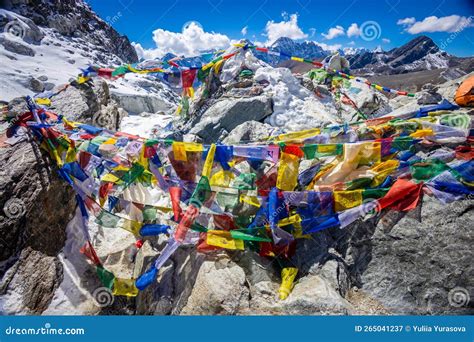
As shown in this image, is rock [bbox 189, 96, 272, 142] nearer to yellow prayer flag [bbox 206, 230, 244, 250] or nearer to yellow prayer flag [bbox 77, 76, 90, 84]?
yellow prayer flag [bbox 77, 76, 90, 84]

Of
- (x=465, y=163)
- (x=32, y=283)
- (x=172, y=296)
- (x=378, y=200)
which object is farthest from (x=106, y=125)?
(x=465, y=163)

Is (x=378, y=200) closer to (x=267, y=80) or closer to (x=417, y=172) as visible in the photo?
(x=417, y=172)

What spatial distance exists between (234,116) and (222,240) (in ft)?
20.9

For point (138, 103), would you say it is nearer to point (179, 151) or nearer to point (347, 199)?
point (179, 151)

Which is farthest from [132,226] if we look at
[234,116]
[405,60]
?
[405,60]

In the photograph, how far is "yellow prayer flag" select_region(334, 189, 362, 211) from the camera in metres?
4.08

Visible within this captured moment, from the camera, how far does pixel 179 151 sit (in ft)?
15.2

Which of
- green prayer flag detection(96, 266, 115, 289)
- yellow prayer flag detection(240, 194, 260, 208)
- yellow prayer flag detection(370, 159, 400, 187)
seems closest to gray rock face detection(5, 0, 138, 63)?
green prayer flag detection(96, 266, 115, 289)

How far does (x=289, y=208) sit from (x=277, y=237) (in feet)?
1.66

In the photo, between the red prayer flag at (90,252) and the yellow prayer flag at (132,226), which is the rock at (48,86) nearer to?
the red prayer flag at (90,252)

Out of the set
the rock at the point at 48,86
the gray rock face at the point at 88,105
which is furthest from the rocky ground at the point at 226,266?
the rock at the point at 48,86

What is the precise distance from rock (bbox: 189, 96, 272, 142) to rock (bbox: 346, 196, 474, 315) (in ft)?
21.1

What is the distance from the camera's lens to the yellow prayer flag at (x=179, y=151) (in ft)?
15.1

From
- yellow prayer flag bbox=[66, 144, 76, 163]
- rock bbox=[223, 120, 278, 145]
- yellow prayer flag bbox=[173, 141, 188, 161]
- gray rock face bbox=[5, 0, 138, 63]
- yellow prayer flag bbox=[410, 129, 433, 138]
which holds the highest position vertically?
gray rock face bbox=[5, 0, 138, 63]
